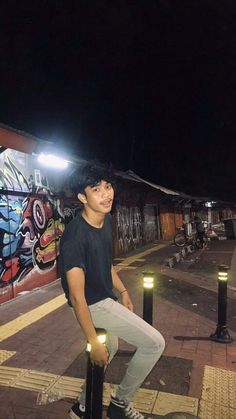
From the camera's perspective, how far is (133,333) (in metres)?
2.87

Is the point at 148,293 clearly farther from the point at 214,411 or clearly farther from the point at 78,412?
the point at 78,412

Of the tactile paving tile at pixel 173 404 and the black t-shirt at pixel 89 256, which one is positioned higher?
the black t-shirt at pixel 89 256

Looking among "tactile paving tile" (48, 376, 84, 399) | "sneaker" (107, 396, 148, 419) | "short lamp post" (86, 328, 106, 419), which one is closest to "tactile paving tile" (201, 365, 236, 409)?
A: "sneaker" (107, 396, 148, 419)

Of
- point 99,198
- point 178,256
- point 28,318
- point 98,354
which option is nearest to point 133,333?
point 98,354

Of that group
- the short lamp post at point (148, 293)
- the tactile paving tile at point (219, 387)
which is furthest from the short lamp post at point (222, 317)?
the short lamp post at point (148, 293)

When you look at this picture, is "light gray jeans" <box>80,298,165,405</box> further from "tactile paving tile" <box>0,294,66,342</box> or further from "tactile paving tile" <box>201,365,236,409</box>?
"tactile paving tile" <box>0,294,66,342</box>

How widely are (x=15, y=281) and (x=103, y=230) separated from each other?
5.12 m

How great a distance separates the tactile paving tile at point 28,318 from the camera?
5547 millimetres

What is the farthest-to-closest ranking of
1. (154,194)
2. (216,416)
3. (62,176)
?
(154,194) < (62,176) < (216,416)

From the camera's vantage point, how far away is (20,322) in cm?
598

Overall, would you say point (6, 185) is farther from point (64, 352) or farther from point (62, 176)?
point (64, 352)

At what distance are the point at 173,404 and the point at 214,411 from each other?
1.26 ft

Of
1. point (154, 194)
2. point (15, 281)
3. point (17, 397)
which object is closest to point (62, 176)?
point (15, 281)

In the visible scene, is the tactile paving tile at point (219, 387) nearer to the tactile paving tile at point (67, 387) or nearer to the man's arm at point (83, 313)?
the tactile paving tile at point (67, 387)
